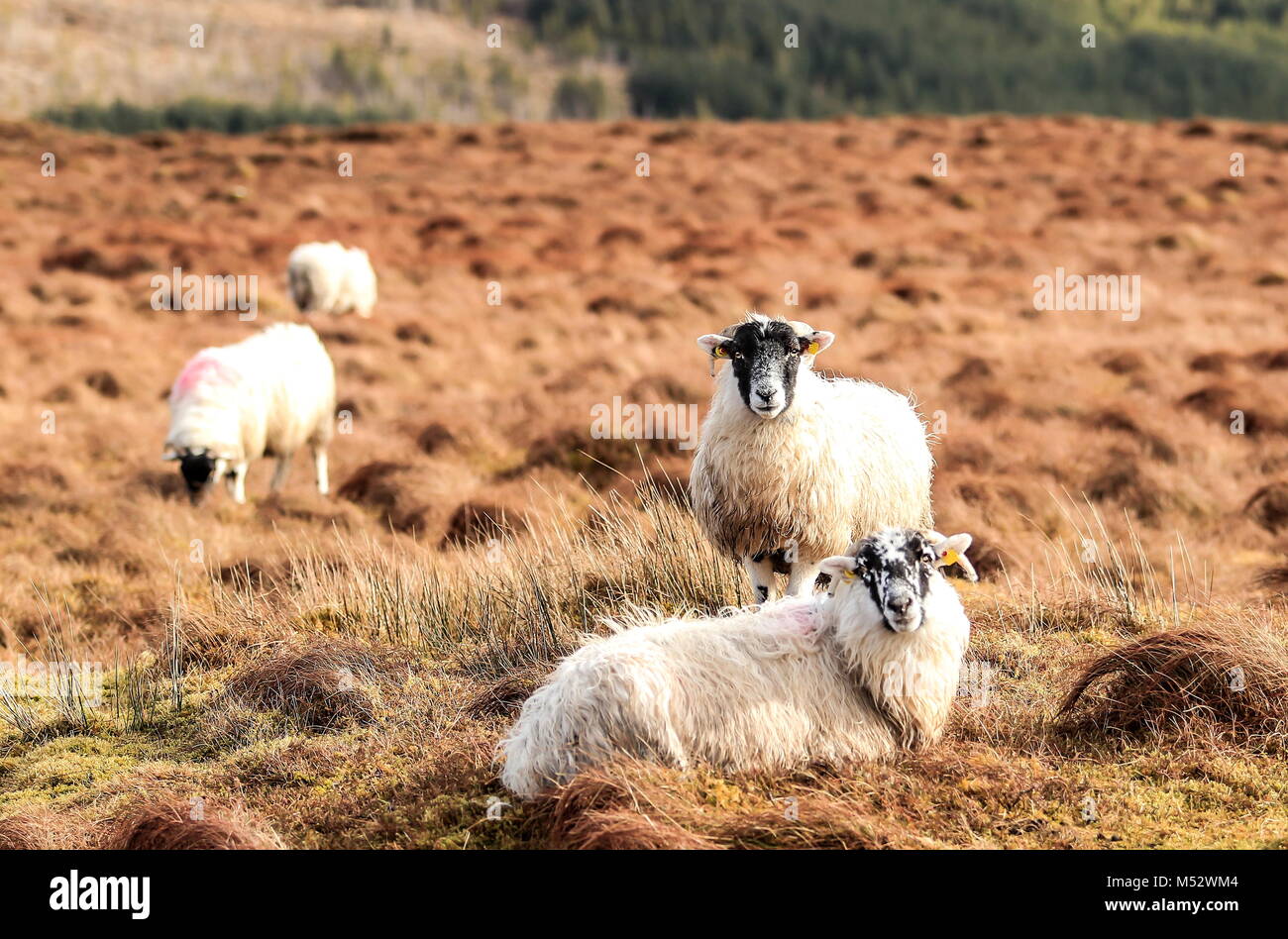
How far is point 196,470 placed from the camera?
→ 38.1 feet

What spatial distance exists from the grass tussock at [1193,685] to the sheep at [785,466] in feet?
4.38

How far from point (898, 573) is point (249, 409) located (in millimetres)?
8572

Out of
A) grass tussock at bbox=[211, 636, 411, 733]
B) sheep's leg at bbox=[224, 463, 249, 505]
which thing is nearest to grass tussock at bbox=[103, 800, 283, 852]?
grass tussock at bbox=[211, 636, 411, 733]

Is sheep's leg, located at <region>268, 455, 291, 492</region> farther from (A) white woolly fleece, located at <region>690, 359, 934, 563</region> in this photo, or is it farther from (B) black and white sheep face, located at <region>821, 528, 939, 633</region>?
(B) black and white sheep face, located at <region>821, 528, 939, 633</region>

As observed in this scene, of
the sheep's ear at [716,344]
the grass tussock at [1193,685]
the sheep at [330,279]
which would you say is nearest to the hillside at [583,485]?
the grass tussock at [1193,685]

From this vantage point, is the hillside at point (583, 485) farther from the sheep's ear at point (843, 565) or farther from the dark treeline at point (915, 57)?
the dark treeline at point (915, 57)

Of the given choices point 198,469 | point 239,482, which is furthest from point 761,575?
point 239,482

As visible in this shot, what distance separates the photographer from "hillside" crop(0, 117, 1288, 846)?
4980mm

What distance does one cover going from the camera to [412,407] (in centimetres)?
1600

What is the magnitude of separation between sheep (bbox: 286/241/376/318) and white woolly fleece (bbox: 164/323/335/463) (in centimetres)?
742

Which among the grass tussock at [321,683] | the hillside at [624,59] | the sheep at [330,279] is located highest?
the hillside at [624,59]

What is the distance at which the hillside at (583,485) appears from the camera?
498 centimetres
